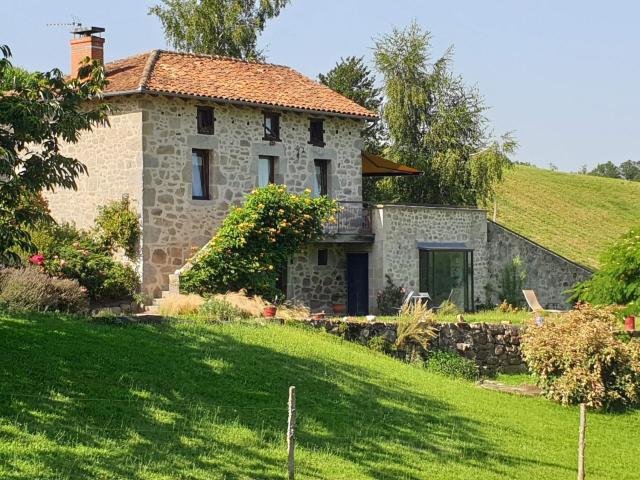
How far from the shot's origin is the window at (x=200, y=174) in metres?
29.2

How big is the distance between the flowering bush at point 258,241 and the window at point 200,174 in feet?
5.02

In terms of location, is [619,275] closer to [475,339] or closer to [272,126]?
[475,339]

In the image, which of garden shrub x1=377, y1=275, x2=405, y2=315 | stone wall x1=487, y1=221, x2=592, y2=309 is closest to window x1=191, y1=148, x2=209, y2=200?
garden shrub x1=377, y1=275, x2=405, y2=315

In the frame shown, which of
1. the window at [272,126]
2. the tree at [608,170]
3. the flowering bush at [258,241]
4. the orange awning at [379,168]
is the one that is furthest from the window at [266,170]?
the tree at [608,170]

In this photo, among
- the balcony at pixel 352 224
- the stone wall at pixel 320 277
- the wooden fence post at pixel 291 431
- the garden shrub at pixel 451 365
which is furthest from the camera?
the stone wall at pixel 320 277

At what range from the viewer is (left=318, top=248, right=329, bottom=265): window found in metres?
31.2

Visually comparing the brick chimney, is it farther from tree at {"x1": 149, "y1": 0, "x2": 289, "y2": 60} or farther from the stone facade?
tree at {"x1": 149, "y1": 0, "x2": 289, "y2": 60}

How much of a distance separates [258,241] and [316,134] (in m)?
5.52

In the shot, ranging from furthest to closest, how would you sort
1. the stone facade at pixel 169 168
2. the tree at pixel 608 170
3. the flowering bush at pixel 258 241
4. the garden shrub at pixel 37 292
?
the tree at pixel 608 170, the stone facade at pixel 169 168, the flowering bush at pixel 258 241, the garden shrub at pixel 37 292

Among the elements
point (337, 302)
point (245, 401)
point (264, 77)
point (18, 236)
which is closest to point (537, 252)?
point (337, 302)

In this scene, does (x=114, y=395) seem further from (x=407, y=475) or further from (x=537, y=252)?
(x=537, y=252)

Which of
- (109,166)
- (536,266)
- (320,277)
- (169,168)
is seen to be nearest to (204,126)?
(169,168)

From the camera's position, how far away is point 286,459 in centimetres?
1332

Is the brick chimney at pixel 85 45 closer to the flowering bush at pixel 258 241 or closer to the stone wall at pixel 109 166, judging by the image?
the stone wall at pixel 109 166
